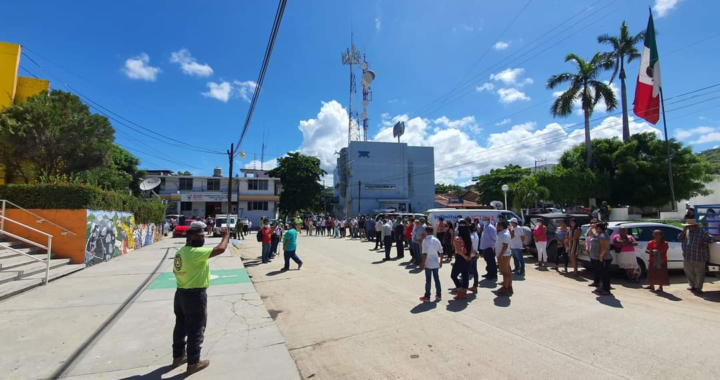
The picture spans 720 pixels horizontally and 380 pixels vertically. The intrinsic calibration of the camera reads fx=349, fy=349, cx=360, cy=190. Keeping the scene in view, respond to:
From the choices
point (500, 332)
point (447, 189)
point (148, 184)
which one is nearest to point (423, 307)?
point (500, 332)

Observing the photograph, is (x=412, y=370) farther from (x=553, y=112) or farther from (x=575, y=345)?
A: (x=553, y=112)

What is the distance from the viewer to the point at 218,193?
42.5m

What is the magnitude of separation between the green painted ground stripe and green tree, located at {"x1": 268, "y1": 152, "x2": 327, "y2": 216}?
35.5 m

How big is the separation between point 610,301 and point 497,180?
4872cm

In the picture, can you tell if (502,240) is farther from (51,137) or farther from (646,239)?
(51,137)

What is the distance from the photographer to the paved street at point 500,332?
13.0 ft

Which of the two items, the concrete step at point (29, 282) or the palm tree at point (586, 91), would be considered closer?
the concrete step at point (29, 282)

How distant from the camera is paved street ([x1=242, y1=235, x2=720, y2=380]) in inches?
156

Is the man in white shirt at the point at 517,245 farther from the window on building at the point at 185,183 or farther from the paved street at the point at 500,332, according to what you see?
the window on building at the point at 185,183

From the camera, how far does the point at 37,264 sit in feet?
31.4

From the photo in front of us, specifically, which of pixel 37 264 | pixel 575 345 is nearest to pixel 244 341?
pixel 575 345

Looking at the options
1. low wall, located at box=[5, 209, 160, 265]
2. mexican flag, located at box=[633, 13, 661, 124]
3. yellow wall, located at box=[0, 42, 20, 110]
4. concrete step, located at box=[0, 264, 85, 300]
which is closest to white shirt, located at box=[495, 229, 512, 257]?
concrete step, located at box=[0, 264, 85, 300]

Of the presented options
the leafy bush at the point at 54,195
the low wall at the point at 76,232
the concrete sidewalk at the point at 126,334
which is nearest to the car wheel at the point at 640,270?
the concrete sidewalk at the point at 126,334

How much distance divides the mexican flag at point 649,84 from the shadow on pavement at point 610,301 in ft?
51.2
